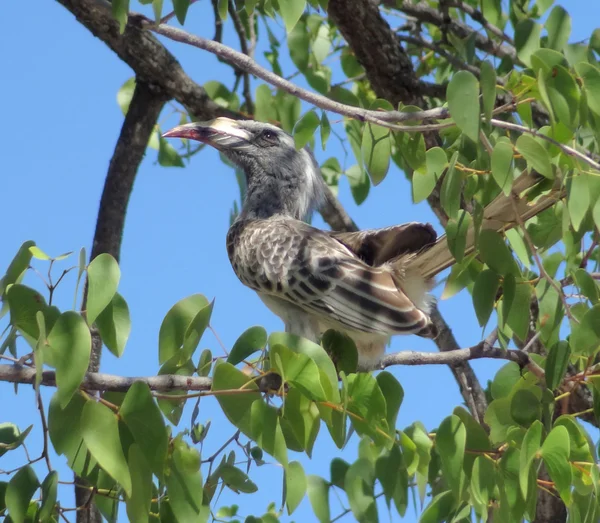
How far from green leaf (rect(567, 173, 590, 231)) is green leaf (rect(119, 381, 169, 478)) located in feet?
3.16

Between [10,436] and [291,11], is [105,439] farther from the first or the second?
[291,11]

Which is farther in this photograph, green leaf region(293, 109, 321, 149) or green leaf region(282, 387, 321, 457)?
green leaf region(293, 109, 321, 149)

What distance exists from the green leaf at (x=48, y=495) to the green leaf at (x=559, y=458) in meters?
1.07

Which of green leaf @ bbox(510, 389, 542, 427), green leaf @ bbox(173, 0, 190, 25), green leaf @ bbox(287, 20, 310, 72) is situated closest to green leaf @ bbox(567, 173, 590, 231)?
green leaf @ bbox(510, 389, 542, 427)

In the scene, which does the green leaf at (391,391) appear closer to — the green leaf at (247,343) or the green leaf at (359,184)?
the green leaf at (247,343)

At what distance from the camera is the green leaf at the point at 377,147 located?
8.88ft

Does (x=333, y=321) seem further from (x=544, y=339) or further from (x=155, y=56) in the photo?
(x=155, y=56)

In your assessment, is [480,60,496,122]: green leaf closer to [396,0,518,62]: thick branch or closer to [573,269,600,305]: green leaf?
[573,269,600,305]: green leaf

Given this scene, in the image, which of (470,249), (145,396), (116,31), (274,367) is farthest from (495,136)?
(116,31)

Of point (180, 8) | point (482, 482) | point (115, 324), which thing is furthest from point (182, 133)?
point (482, 482)

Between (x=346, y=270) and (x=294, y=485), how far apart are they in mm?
1042

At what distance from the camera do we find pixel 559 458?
2166 mm

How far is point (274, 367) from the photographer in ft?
6.79

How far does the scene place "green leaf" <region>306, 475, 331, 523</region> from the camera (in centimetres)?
253
